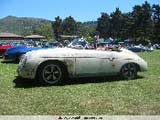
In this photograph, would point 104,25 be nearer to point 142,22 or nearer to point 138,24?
point 138,24

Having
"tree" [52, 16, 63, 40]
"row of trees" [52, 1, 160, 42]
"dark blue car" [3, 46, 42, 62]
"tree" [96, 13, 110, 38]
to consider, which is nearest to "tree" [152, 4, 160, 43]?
"row of trees" [52, 1, 160, 42]

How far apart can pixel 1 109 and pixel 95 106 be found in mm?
1737

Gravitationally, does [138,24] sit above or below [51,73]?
above

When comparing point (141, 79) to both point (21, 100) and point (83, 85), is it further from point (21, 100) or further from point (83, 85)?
point (21, 100)

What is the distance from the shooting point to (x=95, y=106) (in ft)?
24.3

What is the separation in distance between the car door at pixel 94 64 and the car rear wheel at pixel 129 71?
45cm

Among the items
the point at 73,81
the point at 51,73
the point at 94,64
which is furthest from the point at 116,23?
the point at 51,73

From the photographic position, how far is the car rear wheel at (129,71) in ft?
36.1

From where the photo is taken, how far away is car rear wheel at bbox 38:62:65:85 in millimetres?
10031

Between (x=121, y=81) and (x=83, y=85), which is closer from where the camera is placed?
(x=83, y=85)

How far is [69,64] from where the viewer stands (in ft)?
33.4

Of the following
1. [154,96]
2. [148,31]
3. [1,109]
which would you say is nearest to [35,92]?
[1,109]

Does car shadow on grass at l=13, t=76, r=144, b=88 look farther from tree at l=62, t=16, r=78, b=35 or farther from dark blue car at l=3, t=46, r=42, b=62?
tree at l=62, t=16, r=78, b=35

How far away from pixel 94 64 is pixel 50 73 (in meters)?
1.23
